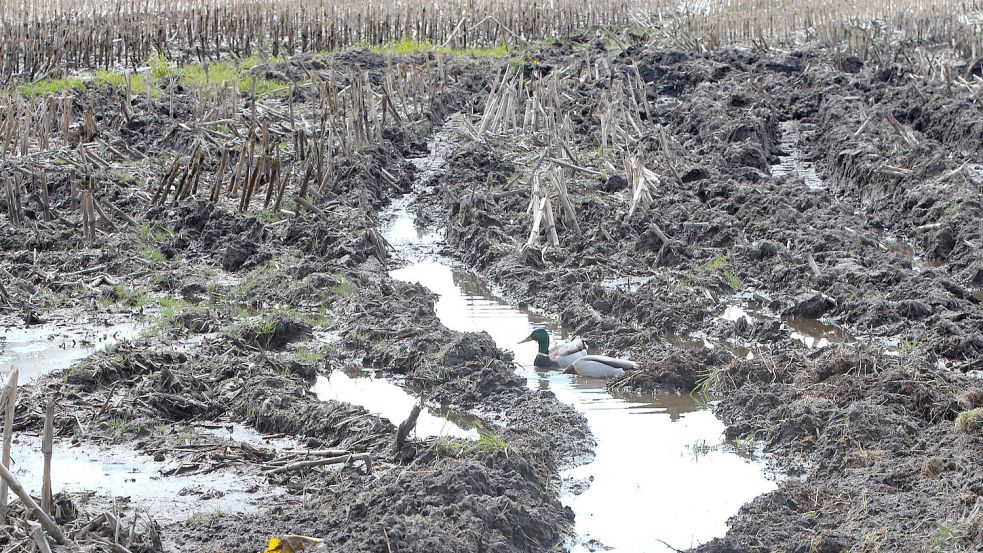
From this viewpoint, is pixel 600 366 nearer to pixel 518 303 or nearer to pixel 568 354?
pixel 568 354

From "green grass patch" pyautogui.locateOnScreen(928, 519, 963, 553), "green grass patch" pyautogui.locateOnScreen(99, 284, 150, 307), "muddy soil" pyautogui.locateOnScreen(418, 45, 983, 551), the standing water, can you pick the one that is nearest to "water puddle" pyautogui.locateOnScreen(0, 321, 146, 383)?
"green grass patch" pyautogui.locateOnScreen(99, 284, 150, 307)

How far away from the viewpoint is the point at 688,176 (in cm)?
1353

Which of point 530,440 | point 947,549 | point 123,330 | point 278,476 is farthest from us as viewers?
point 123,330

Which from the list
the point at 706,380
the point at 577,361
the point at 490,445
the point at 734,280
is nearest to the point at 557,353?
the point at 577,361

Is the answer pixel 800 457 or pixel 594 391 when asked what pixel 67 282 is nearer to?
pixel 594 391

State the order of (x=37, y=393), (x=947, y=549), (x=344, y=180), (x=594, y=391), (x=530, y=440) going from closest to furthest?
(x=947, y=549) → (x=530, y=440) → (x=37, y=393) → (x=594, y=391) → (x=344, y=180)

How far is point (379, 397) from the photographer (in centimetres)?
766

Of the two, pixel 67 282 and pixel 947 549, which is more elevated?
pixel 947 549

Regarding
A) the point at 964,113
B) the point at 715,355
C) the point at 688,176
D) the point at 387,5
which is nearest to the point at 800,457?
the point at 715,355

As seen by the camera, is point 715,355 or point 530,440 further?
point 715,355

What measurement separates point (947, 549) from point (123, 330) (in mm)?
6057

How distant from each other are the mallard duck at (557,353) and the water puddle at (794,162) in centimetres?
671

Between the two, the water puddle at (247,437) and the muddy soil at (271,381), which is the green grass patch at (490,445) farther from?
the water puddle at (247,437)

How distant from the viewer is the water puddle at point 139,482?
552 centimetres
